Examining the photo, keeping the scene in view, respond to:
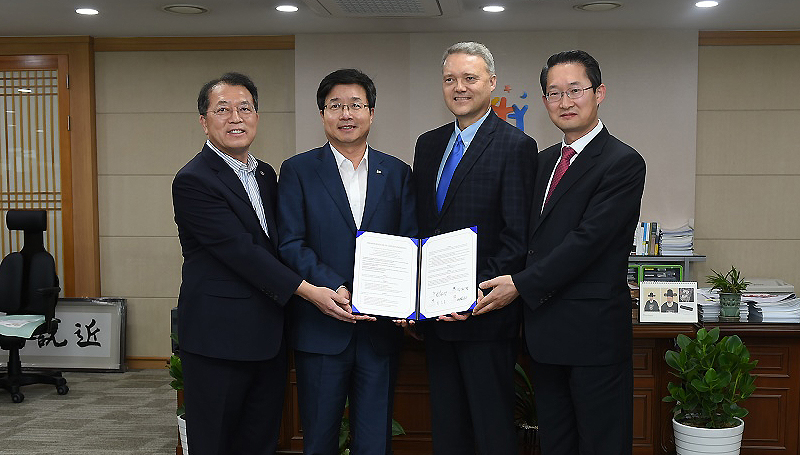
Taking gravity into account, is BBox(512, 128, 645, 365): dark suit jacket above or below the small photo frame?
above

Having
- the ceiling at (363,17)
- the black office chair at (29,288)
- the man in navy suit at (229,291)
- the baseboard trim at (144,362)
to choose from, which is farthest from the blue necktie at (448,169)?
the baseboard trim at (144,362)

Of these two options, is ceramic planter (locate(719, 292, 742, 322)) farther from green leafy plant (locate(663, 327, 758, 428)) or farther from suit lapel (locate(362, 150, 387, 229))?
suit lapel (locate(362, 150, 387, 229))

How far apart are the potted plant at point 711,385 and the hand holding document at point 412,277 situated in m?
1.55

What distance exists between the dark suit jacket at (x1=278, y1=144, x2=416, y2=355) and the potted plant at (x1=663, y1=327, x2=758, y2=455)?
1611 millimetres

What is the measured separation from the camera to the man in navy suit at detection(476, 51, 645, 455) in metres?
2.72

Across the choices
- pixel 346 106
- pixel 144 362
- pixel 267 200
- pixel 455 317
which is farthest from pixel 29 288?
pixel 455 317

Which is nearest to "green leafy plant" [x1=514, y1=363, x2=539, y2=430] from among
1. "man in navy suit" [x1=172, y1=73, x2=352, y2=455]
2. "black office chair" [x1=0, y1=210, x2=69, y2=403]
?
"man in navy suit" [x1=172, y1=73, x2=352, y2=455]

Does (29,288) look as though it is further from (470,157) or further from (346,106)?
(470,157)

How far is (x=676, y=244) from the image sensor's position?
6227 mm

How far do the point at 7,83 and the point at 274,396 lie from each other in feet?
17.6

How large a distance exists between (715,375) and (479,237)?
61.3 inches

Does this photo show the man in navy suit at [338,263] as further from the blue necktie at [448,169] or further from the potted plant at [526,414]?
the potted plant at [526,414]

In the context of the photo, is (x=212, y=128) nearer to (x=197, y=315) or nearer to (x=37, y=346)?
(x=197, y=315)

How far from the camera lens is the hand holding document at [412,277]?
276 cm
